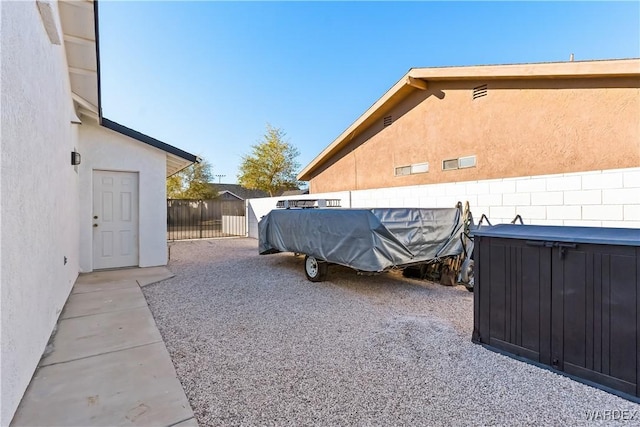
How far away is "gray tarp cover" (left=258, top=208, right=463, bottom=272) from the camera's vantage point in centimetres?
482

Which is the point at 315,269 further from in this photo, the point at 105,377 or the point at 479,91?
the point at 479,91

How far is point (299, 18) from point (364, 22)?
2.11 m

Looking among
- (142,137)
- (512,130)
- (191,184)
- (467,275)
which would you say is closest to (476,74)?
(512,130)

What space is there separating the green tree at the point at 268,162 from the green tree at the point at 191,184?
6.99 metres

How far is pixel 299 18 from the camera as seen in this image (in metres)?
9.51

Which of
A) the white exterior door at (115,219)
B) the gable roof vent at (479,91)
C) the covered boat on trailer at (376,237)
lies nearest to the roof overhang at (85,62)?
the white exterior door at (115,219)

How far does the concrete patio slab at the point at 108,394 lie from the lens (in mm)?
2062

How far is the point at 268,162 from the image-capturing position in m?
21.1

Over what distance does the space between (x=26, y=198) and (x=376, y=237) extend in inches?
163

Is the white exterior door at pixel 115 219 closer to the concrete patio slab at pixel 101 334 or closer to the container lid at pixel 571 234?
the concrete patio slab at pixel 101 334

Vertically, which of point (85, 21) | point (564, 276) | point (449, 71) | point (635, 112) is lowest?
point (564, 276)

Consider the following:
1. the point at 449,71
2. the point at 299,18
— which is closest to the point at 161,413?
the point at 449,71

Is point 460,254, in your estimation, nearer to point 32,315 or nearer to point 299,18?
point 32,315

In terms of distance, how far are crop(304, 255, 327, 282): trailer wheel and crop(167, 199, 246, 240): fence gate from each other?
32.6 ft
